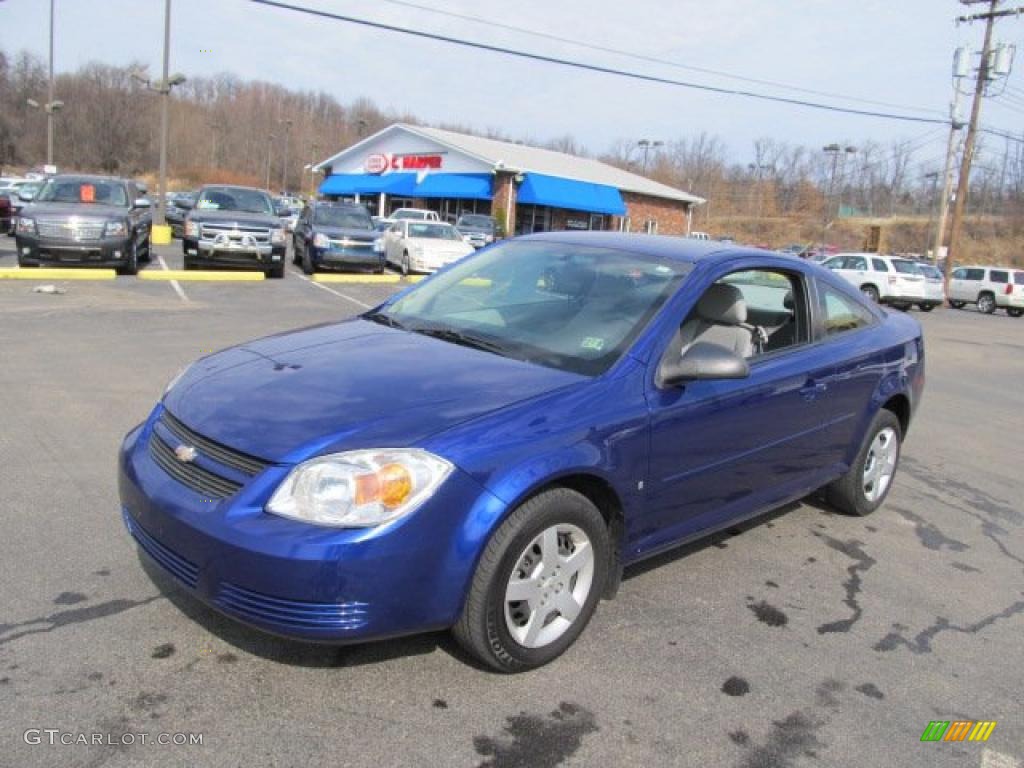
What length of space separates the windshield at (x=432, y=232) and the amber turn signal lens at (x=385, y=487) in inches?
804

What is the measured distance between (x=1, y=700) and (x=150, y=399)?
432 cm

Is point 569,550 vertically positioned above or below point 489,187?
below

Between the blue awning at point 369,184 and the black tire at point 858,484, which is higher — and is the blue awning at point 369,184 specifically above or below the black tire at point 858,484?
above

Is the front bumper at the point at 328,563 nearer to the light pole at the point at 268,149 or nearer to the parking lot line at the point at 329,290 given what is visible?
the parking lot line at the point at 329,290

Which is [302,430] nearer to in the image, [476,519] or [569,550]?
[476,519]

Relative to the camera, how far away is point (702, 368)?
3.45 metres

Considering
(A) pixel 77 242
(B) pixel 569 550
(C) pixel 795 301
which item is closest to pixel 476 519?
(B) pixel 569 550

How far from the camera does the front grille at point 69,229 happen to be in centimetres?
1403

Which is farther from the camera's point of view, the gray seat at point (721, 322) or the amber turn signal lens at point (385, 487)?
the gray seat at point (721, 322)

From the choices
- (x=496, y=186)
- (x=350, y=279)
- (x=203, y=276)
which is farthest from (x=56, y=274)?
(x=496, y=186)

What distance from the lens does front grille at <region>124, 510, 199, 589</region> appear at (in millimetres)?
2834

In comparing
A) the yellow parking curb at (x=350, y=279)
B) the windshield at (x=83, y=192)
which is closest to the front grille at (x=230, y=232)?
the windshield at (x=83, y=192)

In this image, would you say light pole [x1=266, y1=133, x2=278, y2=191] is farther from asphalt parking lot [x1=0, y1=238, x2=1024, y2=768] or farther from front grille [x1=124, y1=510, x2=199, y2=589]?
front grille [x1=124, y1=510, x2=199, y2=589]

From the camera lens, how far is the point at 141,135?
97438 millimetres
